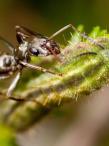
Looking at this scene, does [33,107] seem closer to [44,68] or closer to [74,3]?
[44,68]

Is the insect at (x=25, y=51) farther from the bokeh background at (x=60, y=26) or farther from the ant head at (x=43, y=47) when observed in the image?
the bokeh background at (x=60, y=26)

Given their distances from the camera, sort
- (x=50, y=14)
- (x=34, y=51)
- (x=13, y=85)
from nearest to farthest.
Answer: (x=13, y=85)
(x=34, y=51)
(x=50, y=14)

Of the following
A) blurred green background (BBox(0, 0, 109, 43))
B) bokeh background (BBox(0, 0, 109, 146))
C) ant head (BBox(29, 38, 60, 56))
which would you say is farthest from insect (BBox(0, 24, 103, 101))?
blurred green background (BBox(0, 0, 109, 43))

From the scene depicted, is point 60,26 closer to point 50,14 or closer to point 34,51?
point 50,14

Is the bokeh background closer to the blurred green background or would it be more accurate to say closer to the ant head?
the blurred green background

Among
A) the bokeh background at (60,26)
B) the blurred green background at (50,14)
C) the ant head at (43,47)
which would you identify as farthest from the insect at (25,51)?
the blurred green background at (50,14)

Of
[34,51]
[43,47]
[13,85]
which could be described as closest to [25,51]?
[34,51]
